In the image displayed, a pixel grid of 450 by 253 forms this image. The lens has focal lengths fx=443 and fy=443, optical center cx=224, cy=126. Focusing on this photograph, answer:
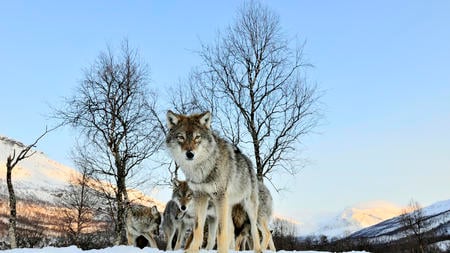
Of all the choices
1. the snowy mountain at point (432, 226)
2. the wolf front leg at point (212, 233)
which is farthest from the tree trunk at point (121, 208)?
the snowy mountain at point (432, 226)

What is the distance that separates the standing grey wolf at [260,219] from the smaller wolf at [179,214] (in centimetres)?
201

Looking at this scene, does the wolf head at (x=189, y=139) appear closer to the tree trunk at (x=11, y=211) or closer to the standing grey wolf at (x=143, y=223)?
the standing grey wolf at (x=143, y=223)

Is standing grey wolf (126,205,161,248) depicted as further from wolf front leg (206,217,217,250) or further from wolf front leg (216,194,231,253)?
wolf front leg (216,194,231,253)

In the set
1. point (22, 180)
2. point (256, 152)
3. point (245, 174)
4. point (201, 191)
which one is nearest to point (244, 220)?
point (245, 174)

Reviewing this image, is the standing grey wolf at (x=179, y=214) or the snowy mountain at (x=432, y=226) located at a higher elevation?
the snowy mountain at (x=432, y=226)

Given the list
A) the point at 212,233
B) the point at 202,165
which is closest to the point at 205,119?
the point at 202,165

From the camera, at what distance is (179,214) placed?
44.3ft

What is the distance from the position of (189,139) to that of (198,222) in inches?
59.1

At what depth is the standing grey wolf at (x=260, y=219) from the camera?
33.8 ft

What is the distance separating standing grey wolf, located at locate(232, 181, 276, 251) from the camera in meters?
10.3

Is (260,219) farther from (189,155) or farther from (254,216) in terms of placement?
(189,155)

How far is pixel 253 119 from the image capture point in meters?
21.9

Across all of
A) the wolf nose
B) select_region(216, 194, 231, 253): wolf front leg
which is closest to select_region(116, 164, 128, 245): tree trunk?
select_region(216, 194, 231, 253): wolf front leg

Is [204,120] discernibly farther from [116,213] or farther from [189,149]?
[116,213]
